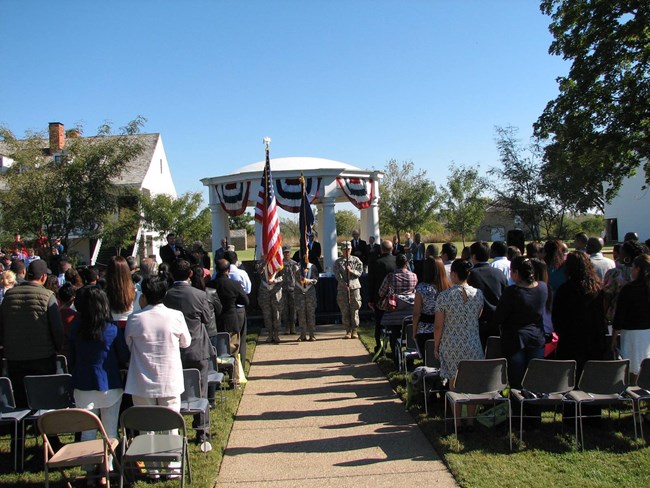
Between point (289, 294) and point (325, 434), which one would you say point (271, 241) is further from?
point (325, 434)

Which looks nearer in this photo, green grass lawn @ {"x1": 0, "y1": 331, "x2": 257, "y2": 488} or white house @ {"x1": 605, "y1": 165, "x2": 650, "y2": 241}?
green grass lawn @ {"x1": 0, "y1": 331, "x2": 257, "y2": 488}

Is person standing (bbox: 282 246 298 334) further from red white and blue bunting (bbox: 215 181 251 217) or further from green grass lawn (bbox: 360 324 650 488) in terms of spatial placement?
green grass lawn (bbox: 360 324 650 488)

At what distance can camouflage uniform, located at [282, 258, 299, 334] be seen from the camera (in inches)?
498

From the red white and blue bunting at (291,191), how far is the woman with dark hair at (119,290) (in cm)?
1187

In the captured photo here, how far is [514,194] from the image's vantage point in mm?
22688

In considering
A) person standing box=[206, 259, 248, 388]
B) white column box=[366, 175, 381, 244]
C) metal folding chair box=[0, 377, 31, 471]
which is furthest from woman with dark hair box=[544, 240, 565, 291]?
white column box=[366, 175, 381, 244]

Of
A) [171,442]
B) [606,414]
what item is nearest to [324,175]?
[606,414]

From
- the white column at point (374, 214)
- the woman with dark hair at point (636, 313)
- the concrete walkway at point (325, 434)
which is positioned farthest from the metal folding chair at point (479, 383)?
the white column at point (374, 214)

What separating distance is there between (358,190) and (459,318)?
498 inches

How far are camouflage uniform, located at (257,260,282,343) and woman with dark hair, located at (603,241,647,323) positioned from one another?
6429 mm

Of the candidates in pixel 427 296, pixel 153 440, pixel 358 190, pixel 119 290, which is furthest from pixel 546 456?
pixel 358 190

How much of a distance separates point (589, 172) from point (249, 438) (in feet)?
57.9

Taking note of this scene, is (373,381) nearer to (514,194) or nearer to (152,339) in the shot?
(152,339)

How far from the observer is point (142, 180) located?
122ft
